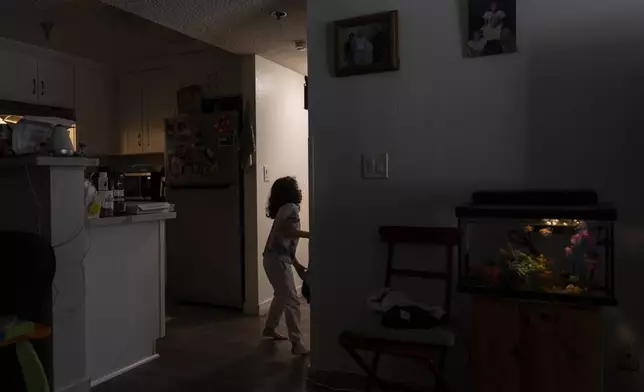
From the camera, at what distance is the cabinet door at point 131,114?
16.0 ft

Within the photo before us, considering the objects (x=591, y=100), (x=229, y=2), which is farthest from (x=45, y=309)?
(x=591, y=100)

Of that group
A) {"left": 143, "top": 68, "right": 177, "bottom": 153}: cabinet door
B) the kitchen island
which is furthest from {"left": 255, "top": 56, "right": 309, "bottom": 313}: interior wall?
the kitchen island

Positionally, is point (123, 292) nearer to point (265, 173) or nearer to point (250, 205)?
point (250, 205)

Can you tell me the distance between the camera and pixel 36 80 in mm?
4270

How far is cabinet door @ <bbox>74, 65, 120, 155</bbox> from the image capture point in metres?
4.68

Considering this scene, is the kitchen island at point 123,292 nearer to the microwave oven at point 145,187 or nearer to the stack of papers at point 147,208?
the stack of papers at point 147,208

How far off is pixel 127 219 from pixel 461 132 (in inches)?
72.8

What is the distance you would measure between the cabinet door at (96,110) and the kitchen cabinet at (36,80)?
0.35 feet

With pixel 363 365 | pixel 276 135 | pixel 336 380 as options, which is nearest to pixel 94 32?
pixel 276 135

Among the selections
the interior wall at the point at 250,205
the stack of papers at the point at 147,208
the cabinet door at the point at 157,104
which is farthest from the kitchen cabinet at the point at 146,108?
the stack of papers at the point at 147,208

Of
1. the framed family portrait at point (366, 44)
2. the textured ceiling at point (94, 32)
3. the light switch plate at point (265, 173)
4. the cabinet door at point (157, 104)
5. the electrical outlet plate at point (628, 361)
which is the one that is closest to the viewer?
the electrical outlet plate at point (628, 361)

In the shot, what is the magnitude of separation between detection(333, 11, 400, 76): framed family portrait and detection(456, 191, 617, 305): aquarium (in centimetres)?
81

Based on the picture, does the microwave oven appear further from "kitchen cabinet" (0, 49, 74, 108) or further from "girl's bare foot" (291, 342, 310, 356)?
"girl's bare foot" (291, 342, 310, 356)

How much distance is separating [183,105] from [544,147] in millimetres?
3230
